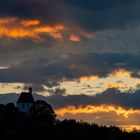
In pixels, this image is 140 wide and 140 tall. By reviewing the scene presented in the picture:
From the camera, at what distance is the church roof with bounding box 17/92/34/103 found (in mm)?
183450

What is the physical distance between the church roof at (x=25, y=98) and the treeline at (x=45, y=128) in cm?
1337

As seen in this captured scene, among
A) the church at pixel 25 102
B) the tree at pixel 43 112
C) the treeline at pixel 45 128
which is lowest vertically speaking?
the treeline at pixel 45 128

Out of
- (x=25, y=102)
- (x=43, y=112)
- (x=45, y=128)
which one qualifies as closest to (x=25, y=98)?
(x=25, y=102)

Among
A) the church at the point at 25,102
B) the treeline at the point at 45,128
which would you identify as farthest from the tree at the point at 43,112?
the church at the point at 25,102

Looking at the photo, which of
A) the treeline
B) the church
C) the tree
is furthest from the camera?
the church

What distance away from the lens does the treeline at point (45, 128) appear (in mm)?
142125

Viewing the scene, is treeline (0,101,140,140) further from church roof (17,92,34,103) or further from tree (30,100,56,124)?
church roof (17,92,34,103)

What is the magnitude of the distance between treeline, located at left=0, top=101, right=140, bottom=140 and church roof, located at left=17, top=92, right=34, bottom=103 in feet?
43.9

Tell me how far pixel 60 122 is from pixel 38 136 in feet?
61.6

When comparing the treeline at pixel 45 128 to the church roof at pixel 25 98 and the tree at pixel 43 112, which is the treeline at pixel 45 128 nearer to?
A: the tree at pixel 43 112

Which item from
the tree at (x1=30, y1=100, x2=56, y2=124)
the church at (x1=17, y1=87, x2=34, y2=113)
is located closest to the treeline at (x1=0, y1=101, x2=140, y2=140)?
the tree at (x1=30, y1=100, x2=56, y2=124)

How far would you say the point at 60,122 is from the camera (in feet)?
520

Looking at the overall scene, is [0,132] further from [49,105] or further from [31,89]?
[31,89]

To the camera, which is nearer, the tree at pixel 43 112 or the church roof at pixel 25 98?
the tree at pixel 43 112
